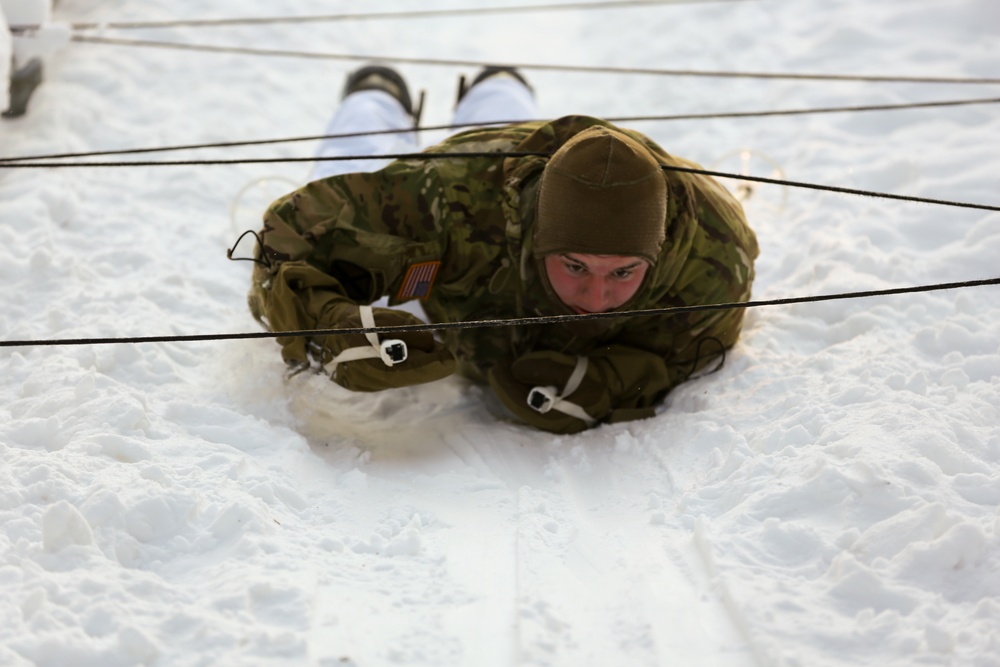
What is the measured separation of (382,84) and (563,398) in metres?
1.70

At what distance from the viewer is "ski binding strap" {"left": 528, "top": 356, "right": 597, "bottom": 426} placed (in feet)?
8.47

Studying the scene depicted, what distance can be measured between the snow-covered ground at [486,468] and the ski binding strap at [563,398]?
83 millimetres

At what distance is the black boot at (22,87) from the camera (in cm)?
375

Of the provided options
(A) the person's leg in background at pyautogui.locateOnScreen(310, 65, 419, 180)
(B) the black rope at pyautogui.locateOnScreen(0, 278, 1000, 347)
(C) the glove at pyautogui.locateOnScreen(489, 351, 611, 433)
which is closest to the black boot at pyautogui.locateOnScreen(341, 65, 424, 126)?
(A) the person's leg in background at pyautogui.locateOnScreen(310, 65, 419, 180)

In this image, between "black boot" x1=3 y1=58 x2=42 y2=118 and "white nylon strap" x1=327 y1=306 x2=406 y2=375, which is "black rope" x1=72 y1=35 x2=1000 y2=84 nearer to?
"black boot" x1=3 y1=58 x2=42 y2=118

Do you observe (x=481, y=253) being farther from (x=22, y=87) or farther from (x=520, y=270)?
(x=22, y=87)

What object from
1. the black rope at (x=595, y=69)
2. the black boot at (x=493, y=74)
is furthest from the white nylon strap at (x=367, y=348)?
the black boot at (x=493, y=74)

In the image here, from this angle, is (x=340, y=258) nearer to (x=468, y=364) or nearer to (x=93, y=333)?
(x=468, y=364)

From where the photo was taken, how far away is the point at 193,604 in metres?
1.81

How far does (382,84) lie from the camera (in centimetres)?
378

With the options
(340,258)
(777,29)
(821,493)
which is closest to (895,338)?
(821,493)

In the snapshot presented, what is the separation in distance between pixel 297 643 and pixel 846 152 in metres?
2.92

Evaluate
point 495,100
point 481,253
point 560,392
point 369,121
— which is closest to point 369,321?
point 481,253

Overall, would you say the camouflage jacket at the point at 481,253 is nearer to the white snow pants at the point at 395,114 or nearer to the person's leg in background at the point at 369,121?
Result: the person's leg in background at the point at 369,121
